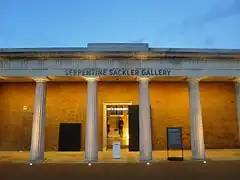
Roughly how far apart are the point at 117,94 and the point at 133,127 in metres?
3.40

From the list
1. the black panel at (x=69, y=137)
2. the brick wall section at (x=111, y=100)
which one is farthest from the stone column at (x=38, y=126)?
the brick wall section at (x=111, y=100)

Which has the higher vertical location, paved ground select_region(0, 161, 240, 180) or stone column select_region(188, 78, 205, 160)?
stone column select_region(188, 78, 205, 160)

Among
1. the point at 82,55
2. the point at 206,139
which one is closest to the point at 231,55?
the point at 206,139

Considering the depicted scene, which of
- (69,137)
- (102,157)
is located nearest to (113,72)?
(102,157)

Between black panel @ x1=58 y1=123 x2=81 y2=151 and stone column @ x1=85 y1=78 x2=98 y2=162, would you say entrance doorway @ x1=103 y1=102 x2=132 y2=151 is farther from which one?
stone column @ x1=85 y1=78 x2=98 y2=162

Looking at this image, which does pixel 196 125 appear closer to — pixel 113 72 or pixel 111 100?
pixel 113 72

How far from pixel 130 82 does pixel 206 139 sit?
28.2 feet

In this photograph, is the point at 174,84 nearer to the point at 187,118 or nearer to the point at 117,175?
the point at 187,118

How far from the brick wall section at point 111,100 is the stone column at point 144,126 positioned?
5.17 metres

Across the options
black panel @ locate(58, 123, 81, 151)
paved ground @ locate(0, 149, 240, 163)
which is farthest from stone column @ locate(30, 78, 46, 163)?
black panel @ locate(58, 123, 81, 151)

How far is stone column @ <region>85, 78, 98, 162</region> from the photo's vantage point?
46.7ft

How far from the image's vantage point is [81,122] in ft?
65.0

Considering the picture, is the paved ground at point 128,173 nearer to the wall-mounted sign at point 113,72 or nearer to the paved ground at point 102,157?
the paved ground at point 102,157

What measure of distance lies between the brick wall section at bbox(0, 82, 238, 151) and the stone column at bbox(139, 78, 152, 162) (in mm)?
5173
